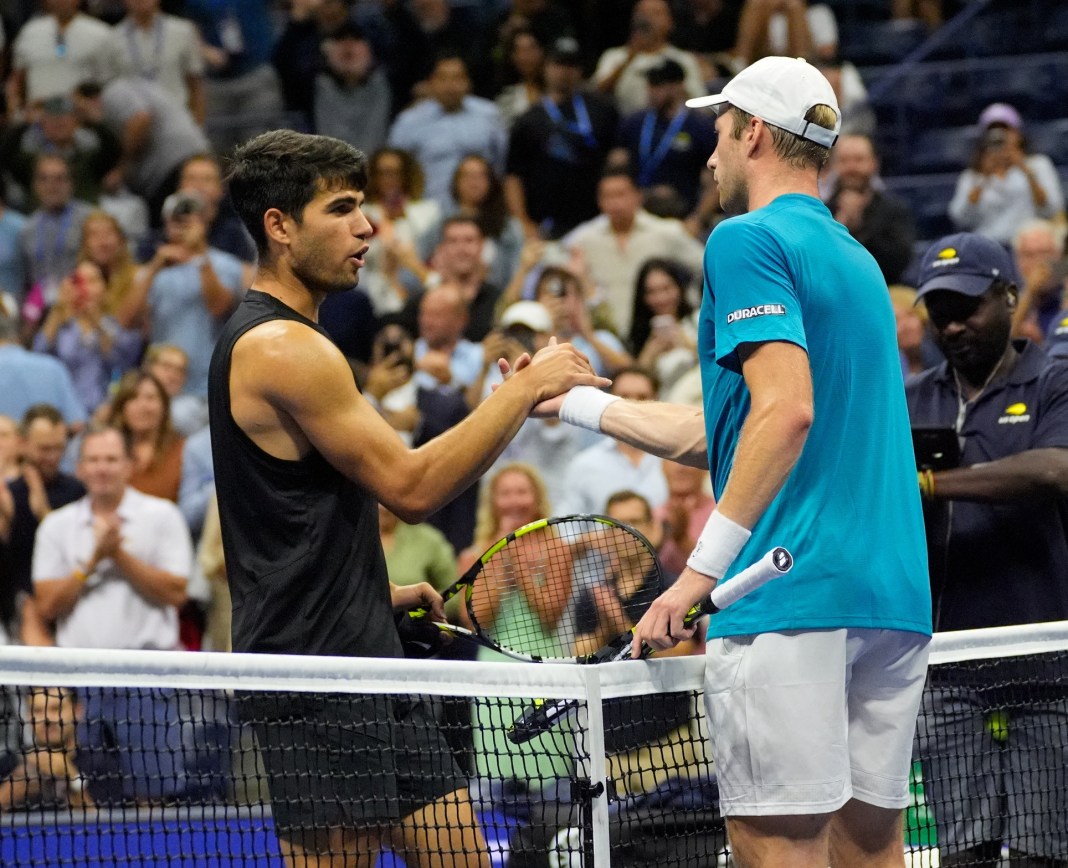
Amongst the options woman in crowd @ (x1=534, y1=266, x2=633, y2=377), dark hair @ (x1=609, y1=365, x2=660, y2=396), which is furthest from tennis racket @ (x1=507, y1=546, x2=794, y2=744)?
woman in crowd @ (x1=534, y1=266, x2=633, y2=377)

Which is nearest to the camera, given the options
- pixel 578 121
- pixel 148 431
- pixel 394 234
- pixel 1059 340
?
pixel 1059 340

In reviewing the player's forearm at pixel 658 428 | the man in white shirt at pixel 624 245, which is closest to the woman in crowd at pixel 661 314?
the man in white shirt at pixel 624 245

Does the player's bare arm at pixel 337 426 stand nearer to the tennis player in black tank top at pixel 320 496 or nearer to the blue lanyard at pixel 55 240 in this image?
the tennis player in black tank top at pixel 320 496

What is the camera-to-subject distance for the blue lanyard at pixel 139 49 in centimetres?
1252

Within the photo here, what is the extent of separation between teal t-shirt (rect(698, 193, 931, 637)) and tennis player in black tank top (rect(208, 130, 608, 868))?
62cm

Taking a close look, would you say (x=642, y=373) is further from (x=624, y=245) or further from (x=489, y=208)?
(x=489, y=208)

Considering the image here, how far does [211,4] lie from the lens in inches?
540

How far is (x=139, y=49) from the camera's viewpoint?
494 inches

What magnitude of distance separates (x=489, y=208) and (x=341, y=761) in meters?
7.34

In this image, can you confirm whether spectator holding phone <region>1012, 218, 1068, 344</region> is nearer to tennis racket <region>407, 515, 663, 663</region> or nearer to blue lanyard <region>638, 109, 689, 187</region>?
blue lanyard <region>638, 109, 689, 187</region>

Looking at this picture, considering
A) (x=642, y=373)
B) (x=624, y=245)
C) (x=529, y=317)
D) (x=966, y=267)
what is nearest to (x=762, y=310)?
(x=966, y=267)

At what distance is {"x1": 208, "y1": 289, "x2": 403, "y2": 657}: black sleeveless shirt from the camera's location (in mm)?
3736

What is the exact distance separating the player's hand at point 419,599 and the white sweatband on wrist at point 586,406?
1.80 ft

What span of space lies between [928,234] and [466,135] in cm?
343
